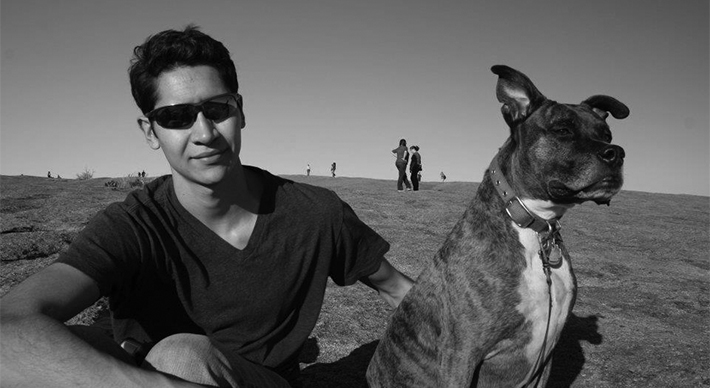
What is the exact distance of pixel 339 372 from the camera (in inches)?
145

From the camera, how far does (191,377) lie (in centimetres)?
189

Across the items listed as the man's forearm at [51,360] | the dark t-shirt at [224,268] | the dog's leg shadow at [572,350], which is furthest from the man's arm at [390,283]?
the man's forearm at [51,360]

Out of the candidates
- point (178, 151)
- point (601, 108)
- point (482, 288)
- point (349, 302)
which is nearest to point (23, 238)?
point (349, 302)

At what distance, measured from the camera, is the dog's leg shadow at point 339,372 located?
3.53m

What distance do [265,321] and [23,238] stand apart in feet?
14.9

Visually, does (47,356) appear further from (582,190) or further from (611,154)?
(611,154)

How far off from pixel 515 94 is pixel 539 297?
55.3 inches

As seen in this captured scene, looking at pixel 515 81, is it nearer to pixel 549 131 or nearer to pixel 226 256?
pixel 549 131

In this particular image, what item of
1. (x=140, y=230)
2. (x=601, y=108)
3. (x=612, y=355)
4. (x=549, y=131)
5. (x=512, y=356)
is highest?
(x=601, y=108)

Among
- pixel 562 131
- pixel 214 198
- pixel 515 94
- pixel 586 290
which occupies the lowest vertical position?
pixel 586 290

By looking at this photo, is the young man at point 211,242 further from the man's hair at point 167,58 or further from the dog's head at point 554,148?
the dog's head at point 554,148

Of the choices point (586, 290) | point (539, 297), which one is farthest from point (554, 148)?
point (586, 290)

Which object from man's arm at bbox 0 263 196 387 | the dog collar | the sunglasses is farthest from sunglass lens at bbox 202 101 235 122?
the dog collar

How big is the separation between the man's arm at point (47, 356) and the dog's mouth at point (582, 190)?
7.36ft
